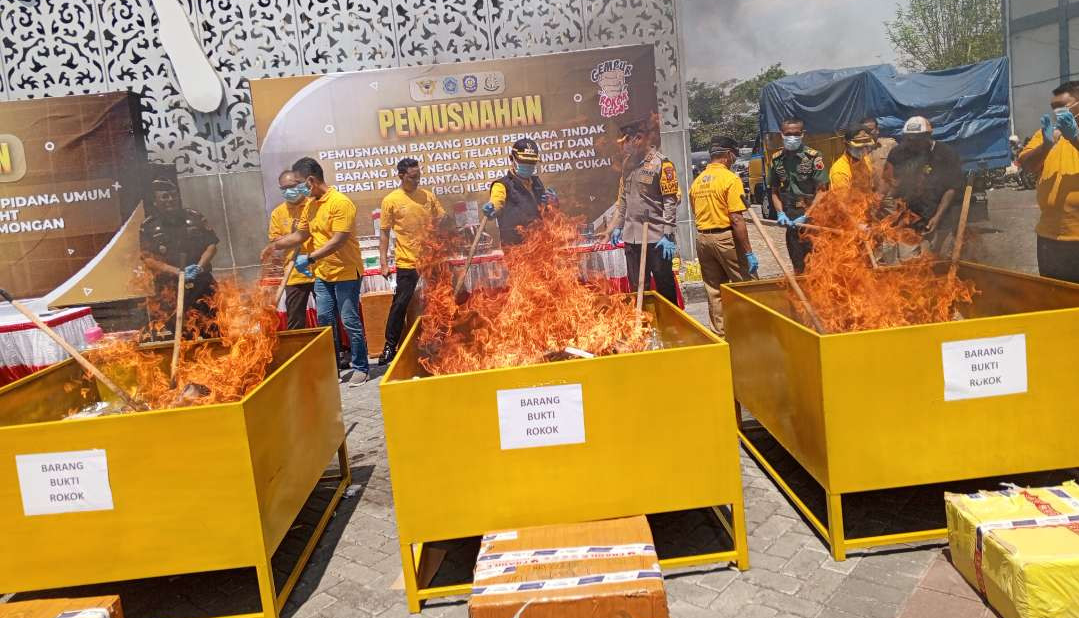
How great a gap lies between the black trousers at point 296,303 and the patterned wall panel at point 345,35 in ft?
10.5

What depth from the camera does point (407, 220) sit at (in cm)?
809

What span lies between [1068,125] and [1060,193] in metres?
0.56

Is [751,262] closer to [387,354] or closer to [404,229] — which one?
[404,229]

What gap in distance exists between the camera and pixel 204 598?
11.9 ft

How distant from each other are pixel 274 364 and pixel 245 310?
41 centimetres

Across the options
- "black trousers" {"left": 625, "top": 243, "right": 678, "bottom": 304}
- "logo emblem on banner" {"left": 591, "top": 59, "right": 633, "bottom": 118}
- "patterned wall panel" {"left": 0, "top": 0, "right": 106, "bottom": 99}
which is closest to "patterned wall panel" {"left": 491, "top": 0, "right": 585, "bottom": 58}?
"logo emblem on banner" {"left": 591, "top": 59, "right": 633, "bottom": 118}

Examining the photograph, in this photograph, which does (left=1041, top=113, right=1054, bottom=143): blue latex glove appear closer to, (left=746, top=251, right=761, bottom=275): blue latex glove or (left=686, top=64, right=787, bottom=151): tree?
(left=746, top=251, right=761, bottom=275): blue latex glove

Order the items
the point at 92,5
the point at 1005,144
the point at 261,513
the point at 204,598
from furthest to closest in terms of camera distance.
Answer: the point at 1005,144
the point at 92,5
the point at 204,598
the point at 261,513

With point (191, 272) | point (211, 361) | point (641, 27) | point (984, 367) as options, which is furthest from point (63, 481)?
point (641, 27)

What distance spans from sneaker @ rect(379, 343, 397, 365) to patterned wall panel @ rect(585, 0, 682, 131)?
465cm

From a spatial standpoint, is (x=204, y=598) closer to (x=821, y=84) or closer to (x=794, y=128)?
(x=794, y=128)

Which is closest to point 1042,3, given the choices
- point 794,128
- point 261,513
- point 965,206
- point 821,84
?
point 794,128

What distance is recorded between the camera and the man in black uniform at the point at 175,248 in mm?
7352

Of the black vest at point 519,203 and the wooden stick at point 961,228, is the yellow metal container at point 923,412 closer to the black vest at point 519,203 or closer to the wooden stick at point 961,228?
the wooden stick at point 961,228
